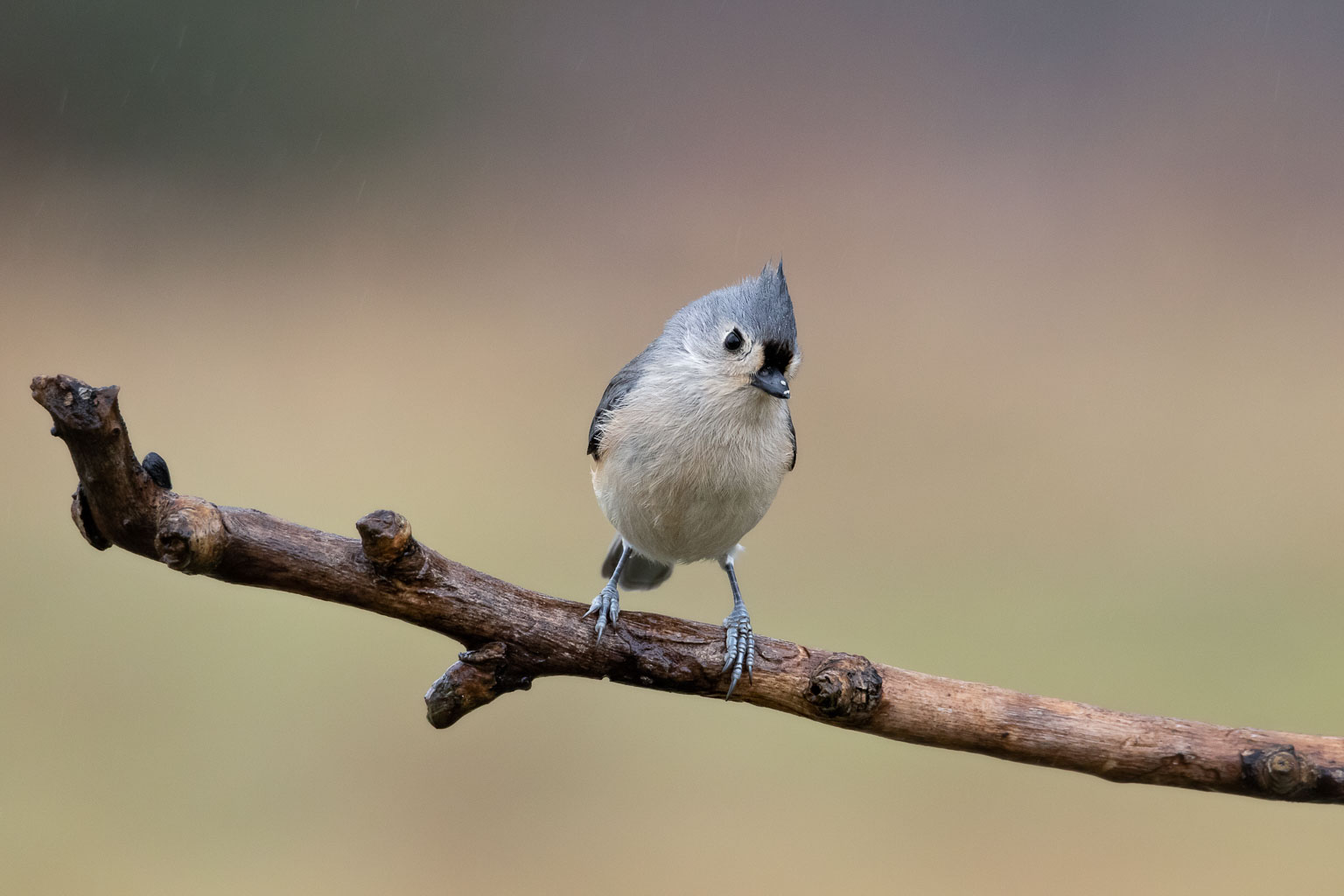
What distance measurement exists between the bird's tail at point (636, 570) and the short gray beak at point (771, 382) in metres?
0.53

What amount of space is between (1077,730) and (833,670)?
0.33m

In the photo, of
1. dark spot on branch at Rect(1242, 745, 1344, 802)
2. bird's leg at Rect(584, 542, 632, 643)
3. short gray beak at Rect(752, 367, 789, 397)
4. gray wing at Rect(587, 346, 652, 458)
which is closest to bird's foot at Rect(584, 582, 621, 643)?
bird's leg at Rect(584, 542, 632, 643)

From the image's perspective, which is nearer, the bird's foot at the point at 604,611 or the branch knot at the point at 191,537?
the branch knot at the point at 191,537

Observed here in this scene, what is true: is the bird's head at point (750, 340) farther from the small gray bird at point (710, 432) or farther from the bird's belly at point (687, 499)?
the bird's belly at point (687, 499)

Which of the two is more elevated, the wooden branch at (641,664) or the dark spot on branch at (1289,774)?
the dark spot on branch at (1289,774)

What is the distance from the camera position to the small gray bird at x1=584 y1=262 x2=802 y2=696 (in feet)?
4.71

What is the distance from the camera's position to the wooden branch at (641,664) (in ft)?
3.82

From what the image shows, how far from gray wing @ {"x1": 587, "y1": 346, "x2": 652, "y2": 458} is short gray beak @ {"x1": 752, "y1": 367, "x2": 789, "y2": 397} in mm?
247

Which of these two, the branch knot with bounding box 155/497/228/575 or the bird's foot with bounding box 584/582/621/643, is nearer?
the branch knot with bounding box 155/497/228/575

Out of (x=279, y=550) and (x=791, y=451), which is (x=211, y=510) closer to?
(x=279, y=550)

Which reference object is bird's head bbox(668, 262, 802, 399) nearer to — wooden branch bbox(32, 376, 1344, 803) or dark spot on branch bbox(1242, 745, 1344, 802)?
wooden branch bbox(32, 376, 1344, 803)

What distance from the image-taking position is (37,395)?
1026 millimetres

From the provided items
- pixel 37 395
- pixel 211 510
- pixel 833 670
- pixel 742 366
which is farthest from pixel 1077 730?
Answer: pixel 37 395

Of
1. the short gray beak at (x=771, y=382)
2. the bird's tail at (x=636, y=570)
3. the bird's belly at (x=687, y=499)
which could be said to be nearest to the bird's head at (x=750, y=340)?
the short gray beak at (x=771, y=382)
